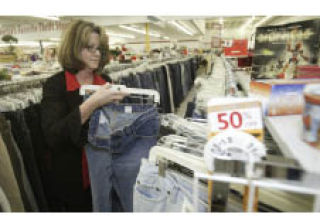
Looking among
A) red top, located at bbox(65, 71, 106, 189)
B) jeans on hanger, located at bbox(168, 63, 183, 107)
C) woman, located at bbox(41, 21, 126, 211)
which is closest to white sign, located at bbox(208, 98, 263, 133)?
woman, located at bbox(41, 21, 126, 211)

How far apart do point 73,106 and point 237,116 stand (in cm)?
115

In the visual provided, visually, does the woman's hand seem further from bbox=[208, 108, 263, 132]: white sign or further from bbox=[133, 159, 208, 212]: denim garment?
bbox=[208, 108, 263, 132]: white sign

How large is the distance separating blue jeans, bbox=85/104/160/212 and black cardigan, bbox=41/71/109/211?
0.10 meters

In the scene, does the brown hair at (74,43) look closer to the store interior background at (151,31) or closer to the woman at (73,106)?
the woman at (73,106)

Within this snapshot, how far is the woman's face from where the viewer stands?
141 centimetres

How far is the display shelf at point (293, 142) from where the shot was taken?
0.47 meters

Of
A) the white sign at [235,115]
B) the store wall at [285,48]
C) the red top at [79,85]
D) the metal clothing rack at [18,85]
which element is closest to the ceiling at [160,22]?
the store wall at [285,48]

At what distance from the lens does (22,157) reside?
4.52ft

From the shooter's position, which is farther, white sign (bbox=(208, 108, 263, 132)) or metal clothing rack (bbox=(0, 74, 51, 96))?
metal clothing rack (bbox=(0, 74, 51, 96))

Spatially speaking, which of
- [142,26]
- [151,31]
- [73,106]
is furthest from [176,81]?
[151,31]

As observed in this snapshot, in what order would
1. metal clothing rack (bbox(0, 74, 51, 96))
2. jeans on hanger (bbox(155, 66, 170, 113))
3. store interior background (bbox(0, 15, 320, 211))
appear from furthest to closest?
1. jeans on hanger (bbox(155, 66, 170, 113))
2. store interior background (bbox(0, 15, 320, 211))
3. metal clothing rack (bbox(0, 74, 51, 96))

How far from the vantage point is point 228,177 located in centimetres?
48
